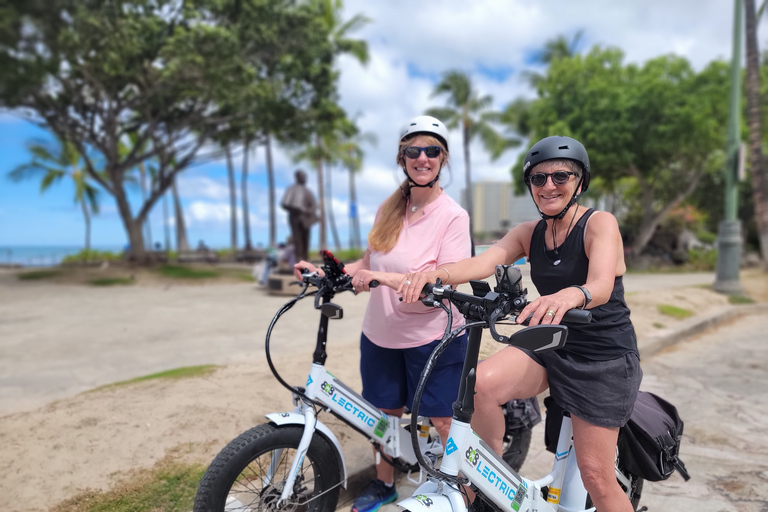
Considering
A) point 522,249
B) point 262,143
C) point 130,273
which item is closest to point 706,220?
point 262,143

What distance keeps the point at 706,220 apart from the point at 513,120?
11627 millimetres

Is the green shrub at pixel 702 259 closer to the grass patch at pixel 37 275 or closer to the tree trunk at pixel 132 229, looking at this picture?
the tree trunk at pixel 132 229

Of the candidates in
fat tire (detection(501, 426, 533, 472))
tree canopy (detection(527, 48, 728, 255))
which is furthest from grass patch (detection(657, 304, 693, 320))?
tree canopy (detection(527, 48, 728, 255))

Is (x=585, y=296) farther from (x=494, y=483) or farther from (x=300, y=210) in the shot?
(x=300, y=210)

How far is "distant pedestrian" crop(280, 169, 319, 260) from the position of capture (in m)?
12.6

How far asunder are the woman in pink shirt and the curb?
4413 millimetres

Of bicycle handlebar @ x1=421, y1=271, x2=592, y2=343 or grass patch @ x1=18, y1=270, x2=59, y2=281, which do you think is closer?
bicycle handlebar @ x1=421, y1=271, x2=592, y2=343

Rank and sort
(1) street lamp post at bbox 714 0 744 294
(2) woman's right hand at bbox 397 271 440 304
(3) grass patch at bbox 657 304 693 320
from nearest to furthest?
1. (2) woman's right hand at bbox 397 271 440 304
2. (3) grass patch at bbox 657 304 693 320
3. (1) street lamp post at bbox 714 0 744 294

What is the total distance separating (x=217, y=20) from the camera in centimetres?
1441

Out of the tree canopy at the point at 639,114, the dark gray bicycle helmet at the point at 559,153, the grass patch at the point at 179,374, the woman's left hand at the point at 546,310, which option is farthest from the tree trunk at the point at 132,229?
the woman's left hand at the point at 546,310

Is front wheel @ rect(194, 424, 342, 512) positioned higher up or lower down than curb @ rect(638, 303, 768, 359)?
higher up

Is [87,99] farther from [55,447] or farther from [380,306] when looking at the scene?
[380,306]

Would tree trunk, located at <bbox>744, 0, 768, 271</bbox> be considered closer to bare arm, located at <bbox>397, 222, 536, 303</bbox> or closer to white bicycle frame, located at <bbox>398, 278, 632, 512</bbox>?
bare arm, located at <bbox>397, 222, 536, 303</bbox>

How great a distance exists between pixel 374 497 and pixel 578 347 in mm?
1419
